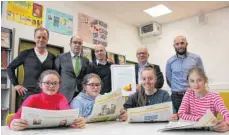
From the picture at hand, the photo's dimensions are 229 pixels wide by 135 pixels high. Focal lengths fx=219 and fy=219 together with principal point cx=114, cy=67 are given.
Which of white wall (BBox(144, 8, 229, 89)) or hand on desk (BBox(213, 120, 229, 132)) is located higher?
white wall (BBox(144, 8, 229, 89))

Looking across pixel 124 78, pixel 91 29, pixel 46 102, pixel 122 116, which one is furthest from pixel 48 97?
pixel 91 29

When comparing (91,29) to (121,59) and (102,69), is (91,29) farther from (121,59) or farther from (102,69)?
(102,69)

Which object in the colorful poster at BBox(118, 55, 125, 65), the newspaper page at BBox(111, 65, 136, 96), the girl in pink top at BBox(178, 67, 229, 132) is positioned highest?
the colorful poster at BBox(118, 55, 125, 65)

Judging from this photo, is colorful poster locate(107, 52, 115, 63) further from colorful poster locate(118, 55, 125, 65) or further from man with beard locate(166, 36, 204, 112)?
man with beard locate(166, 36, 204, 112)

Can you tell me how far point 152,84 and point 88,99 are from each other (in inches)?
19.4

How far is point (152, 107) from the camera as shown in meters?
1.34

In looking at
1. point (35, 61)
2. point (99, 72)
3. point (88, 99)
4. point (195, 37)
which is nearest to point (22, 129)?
point (88, 99)

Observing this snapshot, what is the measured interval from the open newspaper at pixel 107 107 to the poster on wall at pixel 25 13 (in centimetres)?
220

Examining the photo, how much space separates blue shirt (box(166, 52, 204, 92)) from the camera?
2.45 m

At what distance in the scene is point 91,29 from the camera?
162 inches

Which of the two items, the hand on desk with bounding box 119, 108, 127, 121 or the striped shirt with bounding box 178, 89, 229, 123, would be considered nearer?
the striped shirt with bounding box 178, 89, 229, 123

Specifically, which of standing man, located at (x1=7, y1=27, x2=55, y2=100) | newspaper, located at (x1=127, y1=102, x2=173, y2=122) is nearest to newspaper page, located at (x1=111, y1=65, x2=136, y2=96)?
standing man, located at (x1=7, y1=27, x2=55, y2=100)

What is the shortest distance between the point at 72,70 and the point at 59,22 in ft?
5.29

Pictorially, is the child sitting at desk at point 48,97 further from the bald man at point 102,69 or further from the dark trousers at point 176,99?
the dark trousers at point 176,99
